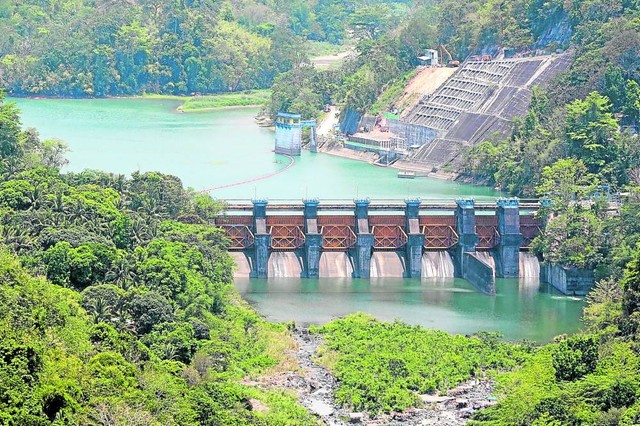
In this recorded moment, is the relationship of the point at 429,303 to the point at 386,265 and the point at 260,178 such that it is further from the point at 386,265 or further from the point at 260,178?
the point at 260,178

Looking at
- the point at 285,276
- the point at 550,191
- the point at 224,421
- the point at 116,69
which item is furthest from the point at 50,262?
the point at 116,69

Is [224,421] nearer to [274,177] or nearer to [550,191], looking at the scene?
[550,191]

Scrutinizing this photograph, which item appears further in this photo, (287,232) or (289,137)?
(289,137)

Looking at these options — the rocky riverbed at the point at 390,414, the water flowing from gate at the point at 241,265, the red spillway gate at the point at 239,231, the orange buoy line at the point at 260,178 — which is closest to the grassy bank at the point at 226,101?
the orange buoy line at the point at 260,178

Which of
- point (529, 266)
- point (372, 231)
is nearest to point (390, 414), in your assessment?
point (372, 231)

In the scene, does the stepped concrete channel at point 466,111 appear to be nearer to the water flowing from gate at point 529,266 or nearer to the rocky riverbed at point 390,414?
the water flowing from gate at point 529,266
